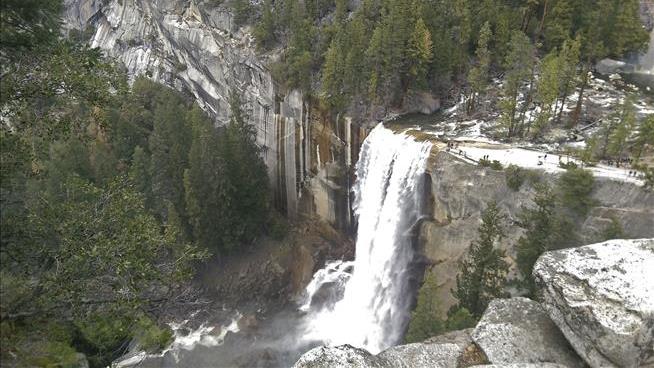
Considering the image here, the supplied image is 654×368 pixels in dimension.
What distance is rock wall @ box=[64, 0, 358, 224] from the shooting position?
36250 millimetres

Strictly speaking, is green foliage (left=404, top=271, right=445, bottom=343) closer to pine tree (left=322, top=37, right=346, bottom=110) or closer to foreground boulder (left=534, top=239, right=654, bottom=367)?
foreground boulder (left=534, top=239, right=654, bottom=367)

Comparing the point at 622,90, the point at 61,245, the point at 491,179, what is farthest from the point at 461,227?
the point at 61,245

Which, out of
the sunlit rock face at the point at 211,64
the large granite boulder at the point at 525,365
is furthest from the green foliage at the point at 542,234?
the sunlit rock face at the point at 211,64

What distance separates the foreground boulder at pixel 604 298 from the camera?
1037cm

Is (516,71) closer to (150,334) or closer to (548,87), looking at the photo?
(548,87)

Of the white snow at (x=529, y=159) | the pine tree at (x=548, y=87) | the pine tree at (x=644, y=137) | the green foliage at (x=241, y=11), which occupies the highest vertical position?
the green foliage at (x=241, y=11)

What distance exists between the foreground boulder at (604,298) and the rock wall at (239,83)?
2203 cm

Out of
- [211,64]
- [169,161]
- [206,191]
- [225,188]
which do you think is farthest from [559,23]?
[169,161]

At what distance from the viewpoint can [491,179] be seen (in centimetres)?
2306

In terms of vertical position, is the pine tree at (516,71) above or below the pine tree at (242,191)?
above

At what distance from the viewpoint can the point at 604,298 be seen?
10898 mm

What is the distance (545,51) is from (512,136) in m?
13.8

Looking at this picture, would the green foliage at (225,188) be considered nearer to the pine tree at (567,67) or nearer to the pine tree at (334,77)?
the pine tree at (334,77)

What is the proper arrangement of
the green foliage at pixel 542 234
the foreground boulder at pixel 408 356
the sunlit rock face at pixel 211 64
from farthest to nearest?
the sunlit rock face at pixel 211 64
the green foliage at pixel 542 234
the foreground boulder at pixel 408 356
